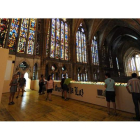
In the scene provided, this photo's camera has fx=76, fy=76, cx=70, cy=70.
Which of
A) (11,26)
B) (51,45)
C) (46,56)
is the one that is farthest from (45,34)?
(11,26)

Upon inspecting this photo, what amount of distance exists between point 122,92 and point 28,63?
35.1 feet

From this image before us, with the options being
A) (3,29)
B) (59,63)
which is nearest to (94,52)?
(59,63)

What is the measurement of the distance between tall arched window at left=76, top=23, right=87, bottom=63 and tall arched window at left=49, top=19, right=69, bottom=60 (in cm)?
292

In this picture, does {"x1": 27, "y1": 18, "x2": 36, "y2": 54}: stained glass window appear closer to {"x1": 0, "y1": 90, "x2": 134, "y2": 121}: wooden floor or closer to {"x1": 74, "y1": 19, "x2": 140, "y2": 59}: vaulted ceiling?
{"x1": 74, "y1": 19, "x2": 140, "y2": 59}: vaulted ceiling

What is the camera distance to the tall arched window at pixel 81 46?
16886mm

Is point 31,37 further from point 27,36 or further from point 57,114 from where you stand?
point 57,114

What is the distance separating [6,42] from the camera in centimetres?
901

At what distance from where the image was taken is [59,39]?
1412cm

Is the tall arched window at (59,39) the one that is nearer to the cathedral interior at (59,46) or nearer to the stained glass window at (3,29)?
the cathedral interior at (59,46)

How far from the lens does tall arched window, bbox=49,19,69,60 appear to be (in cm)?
1330

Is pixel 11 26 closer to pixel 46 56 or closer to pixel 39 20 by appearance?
pixel 39 20

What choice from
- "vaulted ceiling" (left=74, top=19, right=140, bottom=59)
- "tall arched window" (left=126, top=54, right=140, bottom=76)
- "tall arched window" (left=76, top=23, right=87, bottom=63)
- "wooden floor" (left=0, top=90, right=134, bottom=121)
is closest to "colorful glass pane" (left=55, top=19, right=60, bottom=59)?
"vaulted ceiling" (left=74, top=19, right=140, bottom=59)

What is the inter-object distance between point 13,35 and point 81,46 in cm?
1261

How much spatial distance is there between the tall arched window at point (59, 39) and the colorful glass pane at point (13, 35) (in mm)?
5013
